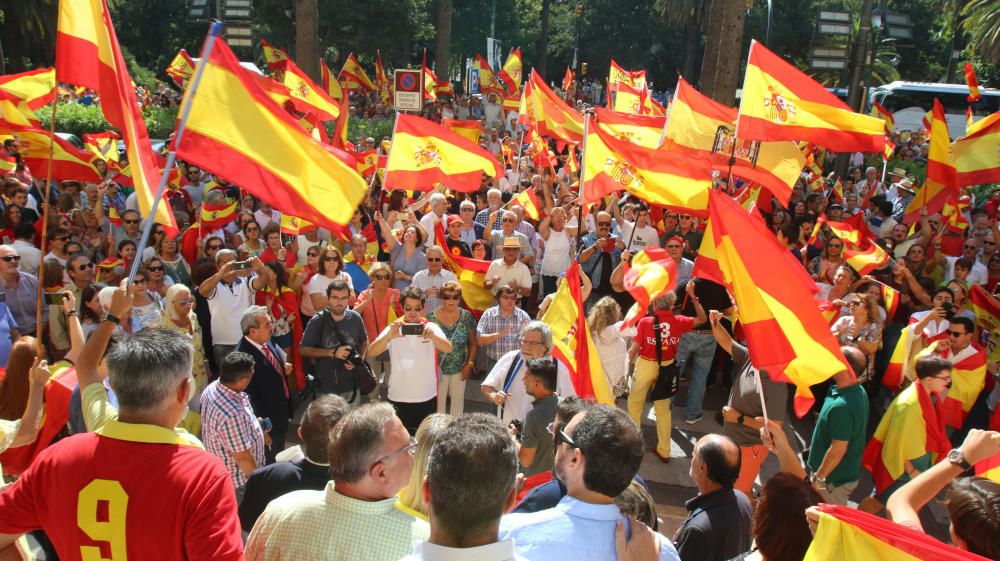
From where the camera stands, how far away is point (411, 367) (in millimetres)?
6473

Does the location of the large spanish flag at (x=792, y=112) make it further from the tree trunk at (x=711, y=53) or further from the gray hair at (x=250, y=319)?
the tree trunk at (x=711, y=53)

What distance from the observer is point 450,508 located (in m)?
2.24

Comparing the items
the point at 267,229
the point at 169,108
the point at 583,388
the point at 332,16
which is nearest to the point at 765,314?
the point at 583,388

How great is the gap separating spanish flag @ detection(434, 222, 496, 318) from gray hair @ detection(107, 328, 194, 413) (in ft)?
20.4

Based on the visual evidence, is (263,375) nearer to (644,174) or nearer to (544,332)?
(544,332)

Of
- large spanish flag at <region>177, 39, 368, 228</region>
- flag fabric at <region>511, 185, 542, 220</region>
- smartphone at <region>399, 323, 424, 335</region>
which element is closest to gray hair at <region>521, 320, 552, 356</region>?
smartphone at <region>399, 323, 424, 335</region>

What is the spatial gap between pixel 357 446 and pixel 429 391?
375 cm

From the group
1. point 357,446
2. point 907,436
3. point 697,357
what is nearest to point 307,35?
point 697,357

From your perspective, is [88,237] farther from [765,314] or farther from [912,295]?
[912,295]

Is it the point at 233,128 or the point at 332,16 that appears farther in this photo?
the point at 332,16

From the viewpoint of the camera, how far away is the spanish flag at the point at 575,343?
217 inches

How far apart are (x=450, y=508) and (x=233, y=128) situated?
2.71 m

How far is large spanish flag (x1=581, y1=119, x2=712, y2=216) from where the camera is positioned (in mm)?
7516

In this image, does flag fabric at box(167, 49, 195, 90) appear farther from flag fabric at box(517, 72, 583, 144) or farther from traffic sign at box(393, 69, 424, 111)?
flag fabric at box(517, 72, 583, 144)
